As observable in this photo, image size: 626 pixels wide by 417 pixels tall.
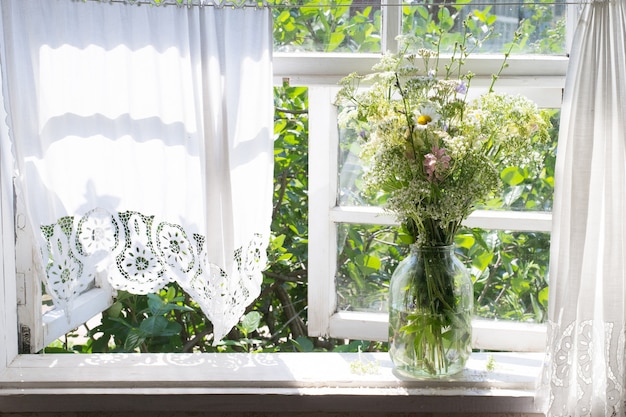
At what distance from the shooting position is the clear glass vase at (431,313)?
169 centimetres

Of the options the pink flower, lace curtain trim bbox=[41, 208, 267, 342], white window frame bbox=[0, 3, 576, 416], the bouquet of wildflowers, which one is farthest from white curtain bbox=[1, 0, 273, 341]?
the pink flower

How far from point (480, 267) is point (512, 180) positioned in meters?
0.23

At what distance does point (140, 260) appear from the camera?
5.66 feet

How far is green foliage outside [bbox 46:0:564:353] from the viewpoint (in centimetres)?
188

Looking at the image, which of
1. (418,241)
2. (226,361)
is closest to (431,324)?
(418,241)

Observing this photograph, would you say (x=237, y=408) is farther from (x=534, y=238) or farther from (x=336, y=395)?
(x=534, y=238)

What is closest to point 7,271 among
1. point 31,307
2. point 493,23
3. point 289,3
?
point 31,307

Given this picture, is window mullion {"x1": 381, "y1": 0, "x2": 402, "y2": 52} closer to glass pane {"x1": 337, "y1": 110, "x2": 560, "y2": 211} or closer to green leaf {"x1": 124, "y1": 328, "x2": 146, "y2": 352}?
glass pane {"x1": 337, "y1": 110, "x2": 560, "y2": 211}

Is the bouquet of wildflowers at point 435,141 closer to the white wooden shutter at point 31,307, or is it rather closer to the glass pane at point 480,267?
the glass pane at point 480,267

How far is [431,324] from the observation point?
66.7 inches

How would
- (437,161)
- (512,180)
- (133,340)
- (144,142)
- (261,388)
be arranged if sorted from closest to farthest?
(437,161) < (144,142) < (261,388) < (512,180) < (133,340)

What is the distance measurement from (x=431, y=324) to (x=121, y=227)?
71 cm

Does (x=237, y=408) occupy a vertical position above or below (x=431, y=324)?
below

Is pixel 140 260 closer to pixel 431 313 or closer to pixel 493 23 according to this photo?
pixel 431 313
